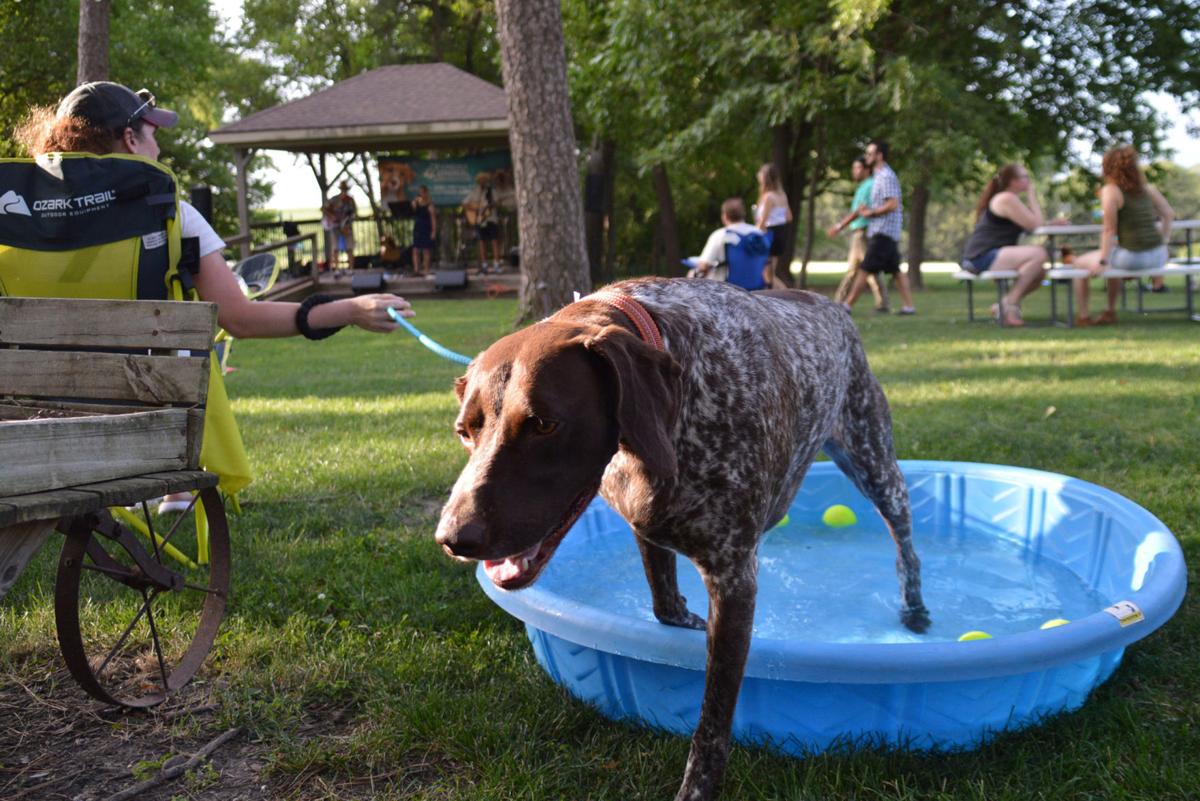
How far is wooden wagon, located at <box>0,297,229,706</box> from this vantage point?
207 cm

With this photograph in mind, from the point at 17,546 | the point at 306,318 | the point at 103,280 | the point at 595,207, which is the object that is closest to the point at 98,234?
the point at 103,280

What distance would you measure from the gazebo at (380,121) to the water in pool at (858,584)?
54.9 feet

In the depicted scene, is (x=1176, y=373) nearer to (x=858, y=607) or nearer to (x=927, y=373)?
(x=927, y=373)

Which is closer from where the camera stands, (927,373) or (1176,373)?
(1176,373)

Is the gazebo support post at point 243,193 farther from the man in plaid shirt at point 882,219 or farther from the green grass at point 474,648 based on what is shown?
the green grass at point 474,648

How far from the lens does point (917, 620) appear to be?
3.76 meters

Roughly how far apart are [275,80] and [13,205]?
37.2 meters

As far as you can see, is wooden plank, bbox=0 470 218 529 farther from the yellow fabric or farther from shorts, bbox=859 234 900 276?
shorts, bbox=859 234 900 276

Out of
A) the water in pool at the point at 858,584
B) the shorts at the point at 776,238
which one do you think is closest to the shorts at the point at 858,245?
the shorts at the point at 776,238

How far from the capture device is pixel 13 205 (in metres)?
3.06

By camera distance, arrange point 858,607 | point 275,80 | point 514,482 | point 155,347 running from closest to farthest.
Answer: point 514,482, point 155,347, point 858,607, point 275,80

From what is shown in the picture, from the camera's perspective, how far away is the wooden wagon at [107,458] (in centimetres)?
207

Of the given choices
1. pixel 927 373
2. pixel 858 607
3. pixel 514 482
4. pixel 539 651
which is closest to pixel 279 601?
pixel 539 651

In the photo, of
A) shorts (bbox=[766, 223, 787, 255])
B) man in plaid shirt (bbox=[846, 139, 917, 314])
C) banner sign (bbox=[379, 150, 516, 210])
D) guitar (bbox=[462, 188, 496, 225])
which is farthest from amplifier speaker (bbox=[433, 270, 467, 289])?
man in plaid shirt (bbox=[846, 139, 917, 314])
